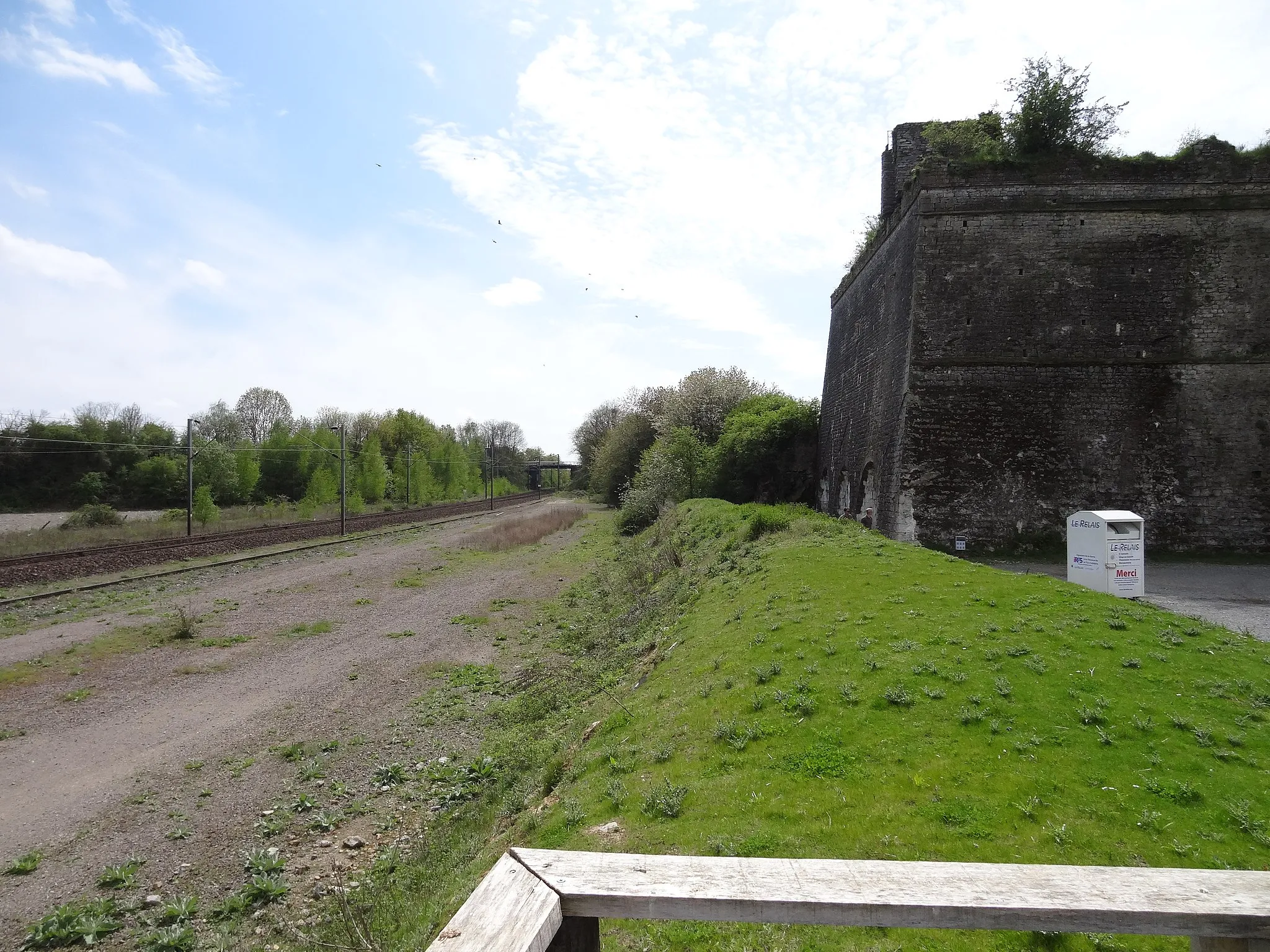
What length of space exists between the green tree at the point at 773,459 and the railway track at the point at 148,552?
19763mm

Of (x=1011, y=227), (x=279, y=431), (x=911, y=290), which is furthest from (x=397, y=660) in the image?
(x=279, y=431)

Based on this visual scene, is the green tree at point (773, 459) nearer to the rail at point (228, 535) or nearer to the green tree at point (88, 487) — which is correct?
the rail at point (228, 535)

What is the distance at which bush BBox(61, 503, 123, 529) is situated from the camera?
3319cm

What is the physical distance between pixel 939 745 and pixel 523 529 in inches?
1305

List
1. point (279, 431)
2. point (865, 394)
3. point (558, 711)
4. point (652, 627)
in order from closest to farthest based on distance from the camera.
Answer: point (558, 711)
point (652, 627)
point (865, 394)
point (279, 431)

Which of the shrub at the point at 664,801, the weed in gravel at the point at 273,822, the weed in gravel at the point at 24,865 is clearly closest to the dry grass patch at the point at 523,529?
the weed in gravel at the point at 273,822

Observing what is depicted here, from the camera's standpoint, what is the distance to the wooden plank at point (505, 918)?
5.36ft

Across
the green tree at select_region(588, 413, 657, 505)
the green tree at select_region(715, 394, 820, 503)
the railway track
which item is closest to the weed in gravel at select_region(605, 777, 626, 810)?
the railway track

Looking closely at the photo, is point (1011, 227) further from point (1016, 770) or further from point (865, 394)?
point (1016, 770)

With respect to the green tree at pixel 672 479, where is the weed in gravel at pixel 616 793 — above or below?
below

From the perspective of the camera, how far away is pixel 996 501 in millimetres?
16484

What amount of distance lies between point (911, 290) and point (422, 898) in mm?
17581

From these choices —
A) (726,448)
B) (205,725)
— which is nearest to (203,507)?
(726,448)

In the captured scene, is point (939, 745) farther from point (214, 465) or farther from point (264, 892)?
point (214, 465)
